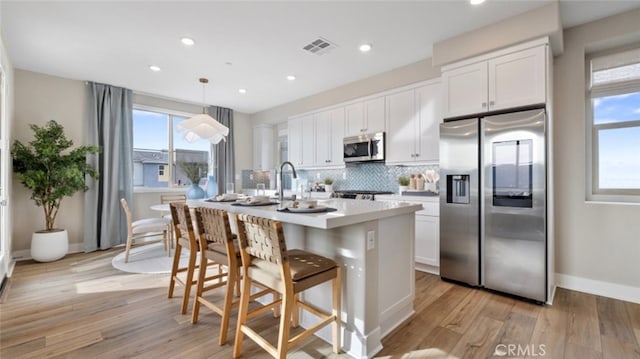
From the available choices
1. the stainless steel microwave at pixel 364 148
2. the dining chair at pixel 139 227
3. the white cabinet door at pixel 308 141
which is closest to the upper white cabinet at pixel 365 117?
the stainless steel microwave at pixel 364 148

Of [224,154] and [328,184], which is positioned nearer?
[328,184]

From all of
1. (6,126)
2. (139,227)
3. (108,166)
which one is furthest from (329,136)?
(6,126)

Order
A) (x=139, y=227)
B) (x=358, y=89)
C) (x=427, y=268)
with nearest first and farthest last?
(x=427, y=268)
(x=139, y=227)
(x=358, y=89)

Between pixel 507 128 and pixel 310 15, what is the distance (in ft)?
7.45

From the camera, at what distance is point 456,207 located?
312cm

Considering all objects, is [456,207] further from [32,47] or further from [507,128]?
[32,47]

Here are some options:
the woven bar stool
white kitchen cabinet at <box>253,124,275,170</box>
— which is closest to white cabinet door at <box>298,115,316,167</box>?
white kitchen cabinet at <box>253,124,275,170</box>

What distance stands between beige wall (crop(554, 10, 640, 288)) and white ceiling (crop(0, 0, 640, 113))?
22 centimetres

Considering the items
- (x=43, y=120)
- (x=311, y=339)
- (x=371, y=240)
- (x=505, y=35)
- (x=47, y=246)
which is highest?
(x=505, y=35)

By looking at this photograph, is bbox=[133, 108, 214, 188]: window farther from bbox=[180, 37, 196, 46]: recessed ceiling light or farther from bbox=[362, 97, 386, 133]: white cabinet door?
bbox=[362, 97, 386, 133]: white cabinet door

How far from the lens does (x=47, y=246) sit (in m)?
3.94

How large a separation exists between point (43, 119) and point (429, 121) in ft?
18.9

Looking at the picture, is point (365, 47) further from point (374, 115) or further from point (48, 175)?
point (48, 175)

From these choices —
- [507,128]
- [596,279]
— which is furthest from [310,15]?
[596,279]
